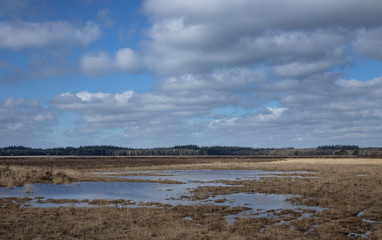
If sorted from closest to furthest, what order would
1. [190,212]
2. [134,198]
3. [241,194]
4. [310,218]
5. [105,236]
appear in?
[105,236], [310,218], [190,212], [134,198], [241,194]

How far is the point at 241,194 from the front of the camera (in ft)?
106

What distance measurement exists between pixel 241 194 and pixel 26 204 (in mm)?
18641

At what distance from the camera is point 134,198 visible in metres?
30.3

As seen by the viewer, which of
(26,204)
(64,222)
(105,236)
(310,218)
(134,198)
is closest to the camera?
(105,236)

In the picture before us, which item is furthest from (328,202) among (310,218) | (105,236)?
(105,236)

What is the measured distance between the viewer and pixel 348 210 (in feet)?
75.6

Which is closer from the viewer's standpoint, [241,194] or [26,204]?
[26,204]

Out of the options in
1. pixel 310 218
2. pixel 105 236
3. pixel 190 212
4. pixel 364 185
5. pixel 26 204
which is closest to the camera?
pixel 105 236

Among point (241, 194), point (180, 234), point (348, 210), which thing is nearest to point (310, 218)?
point (348, 210)

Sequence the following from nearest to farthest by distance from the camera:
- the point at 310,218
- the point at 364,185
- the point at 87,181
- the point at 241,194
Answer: the point at 310,218, the point at 241,194, the point at 364,185, the point at 87,181

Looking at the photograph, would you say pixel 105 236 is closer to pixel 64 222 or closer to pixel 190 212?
pixel 64 222

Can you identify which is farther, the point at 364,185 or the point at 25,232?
the point at 364,185

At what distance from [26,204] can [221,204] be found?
49.5 feet

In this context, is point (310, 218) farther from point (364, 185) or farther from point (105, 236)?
point (364, 185)
